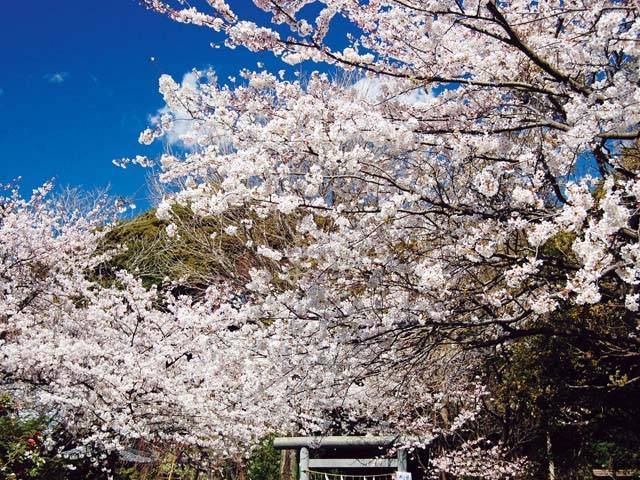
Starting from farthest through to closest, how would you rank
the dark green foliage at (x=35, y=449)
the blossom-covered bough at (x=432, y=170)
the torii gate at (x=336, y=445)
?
the torii gate at (x=336, y=445) → the dark green foliage at (x=35, y=449) → the blossom-covered bough at (x=432, y=170)

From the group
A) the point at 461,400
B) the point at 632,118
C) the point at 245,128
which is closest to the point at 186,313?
the point at 461,400

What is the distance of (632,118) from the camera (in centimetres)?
287

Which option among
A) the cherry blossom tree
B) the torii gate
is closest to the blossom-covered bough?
the cherry blossom tree

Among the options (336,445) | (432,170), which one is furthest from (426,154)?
(336,445)

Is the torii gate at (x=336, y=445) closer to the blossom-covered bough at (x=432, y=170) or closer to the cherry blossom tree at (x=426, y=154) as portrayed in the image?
the blossom-covered bough at (x=432, y=170)

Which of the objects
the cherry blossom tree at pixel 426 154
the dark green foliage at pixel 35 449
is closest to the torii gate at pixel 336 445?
the dark green foliage at pixel 35 449

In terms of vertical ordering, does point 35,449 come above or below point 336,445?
below

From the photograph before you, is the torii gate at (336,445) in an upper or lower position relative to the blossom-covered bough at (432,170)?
lower

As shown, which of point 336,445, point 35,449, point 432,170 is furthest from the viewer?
point 336,445

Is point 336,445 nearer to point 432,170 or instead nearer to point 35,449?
point 35,449

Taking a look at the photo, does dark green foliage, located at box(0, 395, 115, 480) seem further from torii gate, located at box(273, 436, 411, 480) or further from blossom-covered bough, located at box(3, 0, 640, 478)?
blossom-covered bough, located at box(3, 0, 640, 478)

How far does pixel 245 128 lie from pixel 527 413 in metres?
4.71

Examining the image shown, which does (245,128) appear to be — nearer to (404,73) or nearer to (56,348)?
(404,73)

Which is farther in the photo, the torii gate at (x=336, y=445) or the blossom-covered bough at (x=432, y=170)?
the torii gate at (x=336, y=445)
